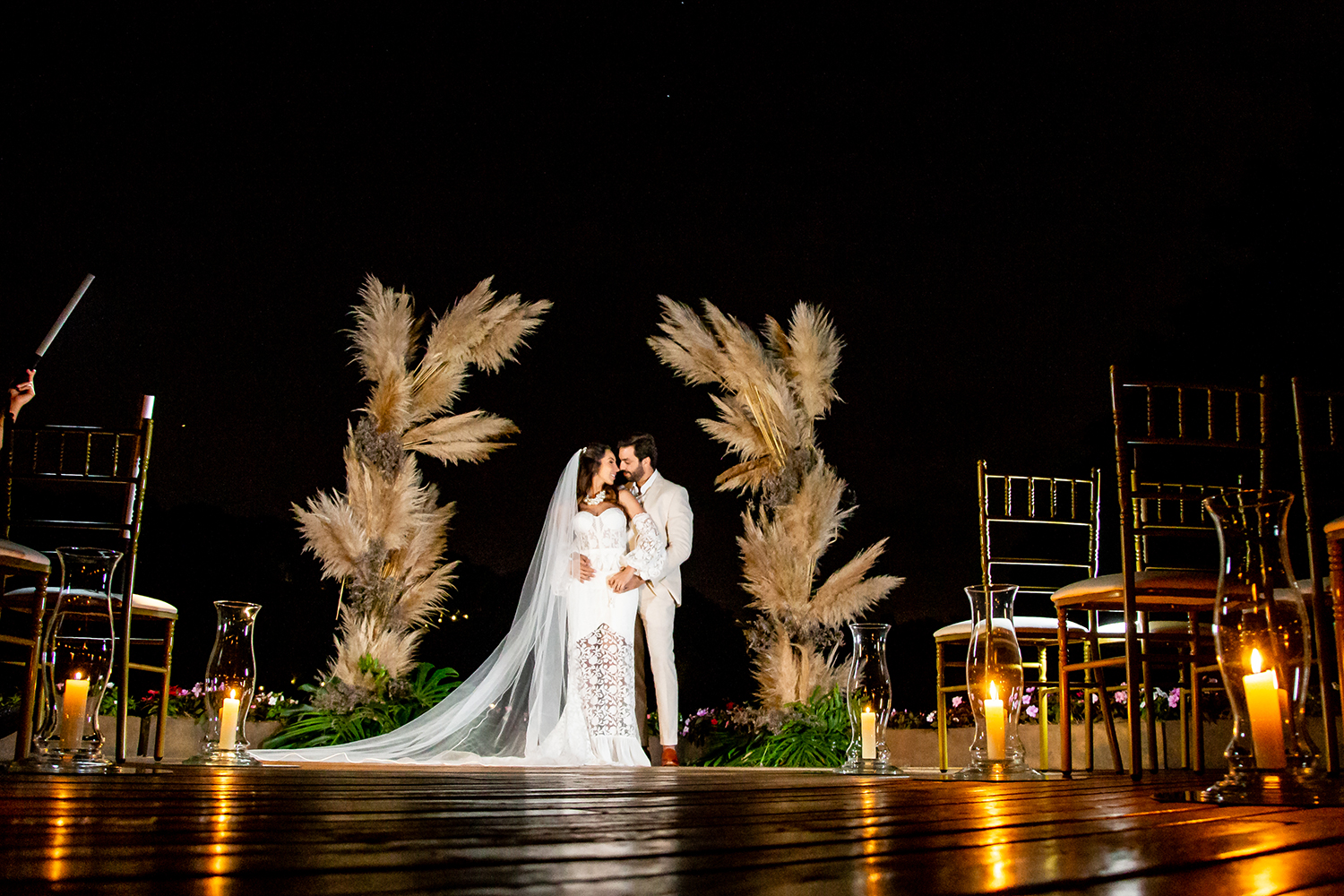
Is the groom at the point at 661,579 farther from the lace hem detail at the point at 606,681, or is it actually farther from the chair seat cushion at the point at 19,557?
the chair seat cushion at the point at 19,557

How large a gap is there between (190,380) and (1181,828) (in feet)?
25.5

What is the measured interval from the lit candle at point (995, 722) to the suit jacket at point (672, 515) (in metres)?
2.99

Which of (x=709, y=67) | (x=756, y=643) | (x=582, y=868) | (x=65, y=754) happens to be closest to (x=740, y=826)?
(x=582, y=868)

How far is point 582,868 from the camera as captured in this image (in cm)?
68

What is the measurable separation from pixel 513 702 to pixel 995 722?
2.80m

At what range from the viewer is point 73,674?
2.14m

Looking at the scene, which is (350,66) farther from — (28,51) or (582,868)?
(582,868)

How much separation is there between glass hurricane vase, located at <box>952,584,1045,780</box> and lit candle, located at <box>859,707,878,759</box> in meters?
0.42

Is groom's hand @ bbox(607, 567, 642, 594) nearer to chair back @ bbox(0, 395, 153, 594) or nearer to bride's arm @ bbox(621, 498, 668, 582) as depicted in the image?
bride's arm @ bbox(621, 498, 668, 582)

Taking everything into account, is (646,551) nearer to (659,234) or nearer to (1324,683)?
(1324,683)

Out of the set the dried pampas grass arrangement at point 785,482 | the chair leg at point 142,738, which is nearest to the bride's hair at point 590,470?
the dried pampas grass arrangement at point 785,482

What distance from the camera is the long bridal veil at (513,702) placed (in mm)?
4492

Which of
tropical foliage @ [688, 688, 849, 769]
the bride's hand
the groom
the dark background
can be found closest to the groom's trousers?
the groom

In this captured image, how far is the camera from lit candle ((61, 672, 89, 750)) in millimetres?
2125
